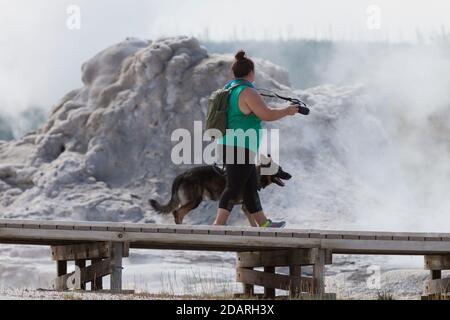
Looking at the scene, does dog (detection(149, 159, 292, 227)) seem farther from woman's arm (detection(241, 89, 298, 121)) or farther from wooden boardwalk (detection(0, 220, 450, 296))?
woman's arm (detection(241, 89, 298, 121))

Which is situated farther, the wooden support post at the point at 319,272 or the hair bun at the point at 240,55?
the wooden support post at the point at 319,272

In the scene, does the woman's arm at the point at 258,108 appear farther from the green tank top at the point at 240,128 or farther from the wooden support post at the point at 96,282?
the wooden support post at the point at 96,282

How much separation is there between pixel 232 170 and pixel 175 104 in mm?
21801

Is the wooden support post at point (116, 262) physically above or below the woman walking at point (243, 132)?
below

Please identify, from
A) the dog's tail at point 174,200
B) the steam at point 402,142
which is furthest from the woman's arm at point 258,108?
the steam at point 402,142

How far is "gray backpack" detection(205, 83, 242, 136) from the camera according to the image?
10961 mm

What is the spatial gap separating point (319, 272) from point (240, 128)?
1.55 metres

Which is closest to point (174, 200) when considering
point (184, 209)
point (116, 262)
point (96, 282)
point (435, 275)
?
Answer: point (184, 209)

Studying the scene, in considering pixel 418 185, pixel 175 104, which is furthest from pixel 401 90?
pixel 175 104

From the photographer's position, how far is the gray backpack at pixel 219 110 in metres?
11.0

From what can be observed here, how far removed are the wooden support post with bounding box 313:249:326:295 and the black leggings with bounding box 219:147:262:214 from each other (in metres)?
0.74

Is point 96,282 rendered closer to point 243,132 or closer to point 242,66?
point 243,132

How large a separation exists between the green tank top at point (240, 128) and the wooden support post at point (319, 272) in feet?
3.95
